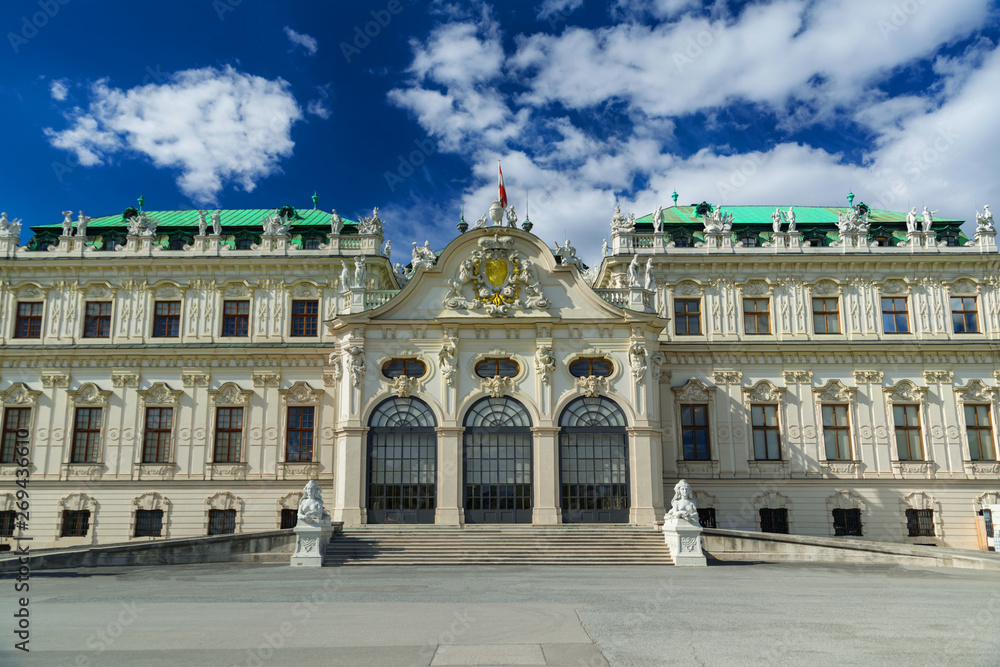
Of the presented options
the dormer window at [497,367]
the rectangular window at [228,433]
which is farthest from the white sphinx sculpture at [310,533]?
the rectangular window at [228,433]

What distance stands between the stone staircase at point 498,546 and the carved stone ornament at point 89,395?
1496cm

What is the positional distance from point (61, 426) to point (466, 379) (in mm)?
19319

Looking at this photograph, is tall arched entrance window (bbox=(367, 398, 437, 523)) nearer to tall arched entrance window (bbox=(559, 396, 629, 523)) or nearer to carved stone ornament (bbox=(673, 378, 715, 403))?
tall arched entrance window (bbox=(559, 396, 629, 523))

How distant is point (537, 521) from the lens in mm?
31703

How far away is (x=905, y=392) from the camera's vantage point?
119ft

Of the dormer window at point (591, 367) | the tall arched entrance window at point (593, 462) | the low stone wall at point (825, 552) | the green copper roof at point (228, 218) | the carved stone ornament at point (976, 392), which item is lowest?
the low stone wall at point (825, 552)

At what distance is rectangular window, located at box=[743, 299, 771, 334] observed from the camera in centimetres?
3753

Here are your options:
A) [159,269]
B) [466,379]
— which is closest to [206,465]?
[159,269]

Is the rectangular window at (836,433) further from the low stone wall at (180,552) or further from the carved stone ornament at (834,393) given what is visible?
the low stone wall at (180,552)

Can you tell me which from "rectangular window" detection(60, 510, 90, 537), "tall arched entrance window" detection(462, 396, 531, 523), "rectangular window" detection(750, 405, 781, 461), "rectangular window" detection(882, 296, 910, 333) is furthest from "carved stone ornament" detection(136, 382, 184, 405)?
"rectangular window" detection(882, 296, 910, 333)

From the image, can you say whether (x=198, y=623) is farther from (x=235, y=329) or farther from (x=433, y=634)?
(x=235, y=329)

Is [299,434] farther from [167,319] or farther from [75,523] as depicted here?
[75,523]

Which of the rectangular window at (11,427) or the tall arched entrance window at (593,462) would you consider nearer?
the tall arched entrance window at (593,462)

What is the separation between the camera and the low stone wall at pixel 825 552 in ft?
82.0
